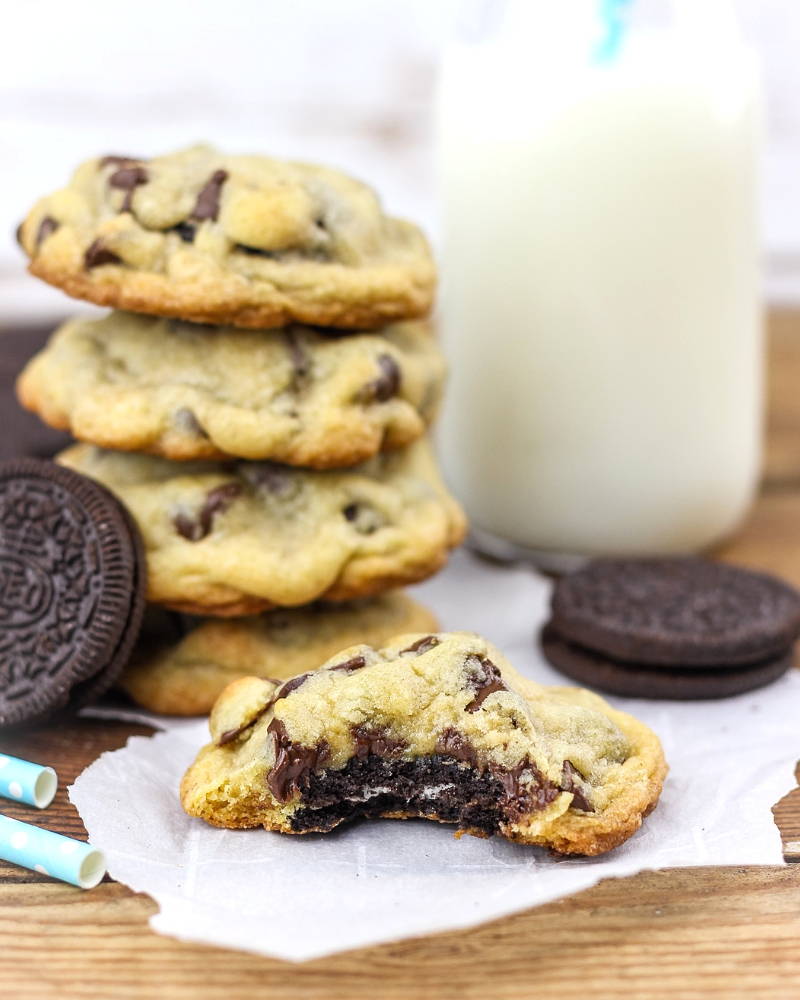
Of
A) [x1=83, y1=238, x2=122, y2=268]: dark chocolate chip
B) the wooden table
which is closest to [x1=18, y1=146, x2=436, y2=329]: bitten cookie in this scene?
[x1=83, y1=238, x2=122, y2=268]: dark chocolate chip

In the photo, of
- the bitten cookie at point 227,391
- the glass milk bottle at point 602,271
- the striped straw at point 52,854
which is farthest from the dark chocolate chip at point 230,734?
the glass milk bottle at point 602,271

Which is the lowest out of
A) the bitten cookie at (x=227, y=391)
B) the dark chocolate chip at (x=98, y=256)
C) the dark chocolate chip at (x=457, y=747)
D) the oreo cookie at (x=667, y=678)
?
the oreo cookie at (x=667, y=678)

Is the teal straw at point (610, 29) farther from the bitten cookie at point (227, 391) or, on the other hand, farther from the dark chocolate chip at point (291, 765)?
the dark chocolate chip at point (291, 765)

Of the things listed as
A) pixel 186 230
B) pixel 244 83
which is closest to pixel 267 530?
pixel 186 230

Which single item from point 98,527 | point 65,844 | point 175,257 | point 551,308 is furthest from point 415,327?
point 65,844

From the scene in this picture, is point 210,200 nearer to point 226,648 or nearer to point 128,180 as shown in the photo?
point 128,180

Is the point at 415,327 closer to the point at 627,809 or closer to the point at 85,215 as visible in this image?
the point at 85,215

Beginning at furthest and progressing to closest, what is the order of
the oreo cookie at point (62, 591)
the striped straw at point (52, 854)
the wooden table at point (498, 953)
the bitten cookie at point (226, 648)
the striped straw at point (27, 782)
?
the bitten cookie at point (226, 648)
the oreo cookie at point (62, 591)
the striped straw at point (27, 782)
the striped straw at point (52, 854)
the wooden table at point (498, 953)

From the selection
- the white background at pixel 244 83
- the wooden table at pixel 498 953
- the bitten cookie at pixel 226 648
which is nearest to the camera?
the wooden table at pixel 498 953

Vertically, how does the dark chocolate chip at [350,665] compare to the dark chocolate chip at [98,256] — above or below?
below
